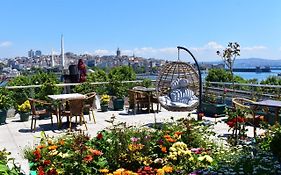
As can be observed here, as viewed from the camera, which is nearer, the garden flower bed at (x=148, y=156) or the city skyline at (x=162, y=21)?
the garden flower bed at (x=148, y=156)

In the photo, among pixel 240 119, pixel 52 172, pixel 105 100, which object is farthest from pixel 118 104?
pixel 52 172

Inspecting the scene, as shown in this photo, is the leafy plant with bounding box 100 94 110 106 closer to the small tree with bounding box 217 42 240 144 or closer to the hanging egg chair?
the hanging egg chair

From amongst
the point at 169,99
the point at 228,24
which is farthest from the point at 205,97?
the point at 228,24

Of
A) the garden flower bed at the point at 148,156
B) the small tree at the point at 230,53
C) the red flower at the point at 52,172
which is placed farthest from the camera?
the small tree at the point at 230,53

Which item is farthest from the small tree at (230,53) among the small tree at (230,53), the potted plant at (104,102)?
the potted plant at (104,102)

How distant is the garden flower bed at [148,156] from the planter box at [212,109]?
172 inches

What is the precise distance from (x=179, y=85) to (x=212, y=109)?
101cm

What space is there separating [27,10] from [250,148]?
10.7 m

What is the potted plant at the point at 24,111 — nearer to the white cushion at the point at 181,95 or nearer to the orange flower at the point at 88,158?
the white cushion at the point at 181,95

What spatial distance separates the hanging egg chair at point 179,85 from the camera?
8.12 meters

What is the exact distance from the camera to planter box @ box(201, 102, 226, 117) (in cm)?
852

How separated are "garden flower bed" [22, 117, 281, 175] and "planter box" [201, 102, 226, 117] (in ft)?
14.3

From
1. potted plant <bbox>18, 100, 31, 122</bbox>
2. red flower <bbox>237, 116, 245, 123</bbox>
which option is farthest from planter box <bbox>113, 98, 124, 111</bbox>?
red flower <bbox>237, 116, 245, 123</bbox>

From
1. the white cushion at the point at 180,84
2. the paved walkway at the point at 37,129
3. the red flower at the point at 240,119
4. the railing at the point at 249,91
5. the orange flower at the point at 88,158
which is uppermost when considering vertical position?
the white cushion at the point at 180,84
